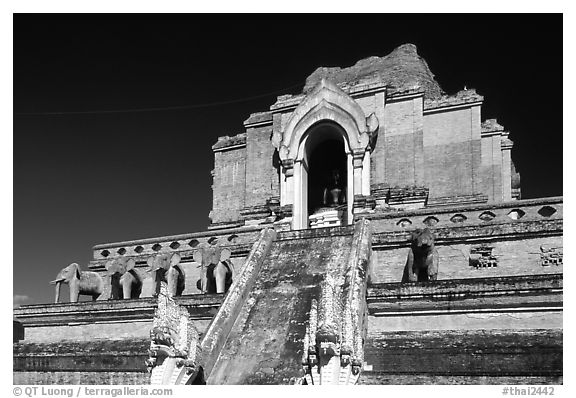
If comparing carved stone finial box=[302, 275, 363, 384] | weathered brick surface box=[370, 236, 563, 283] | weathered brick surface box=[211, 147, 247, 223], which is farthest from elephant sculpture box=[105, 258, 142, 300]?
carved stone finial box=[302, 275, 363, 384]

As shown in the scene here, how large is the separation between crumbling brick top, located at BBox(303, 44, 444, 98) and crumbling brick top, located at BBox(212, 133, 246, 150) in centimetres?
302

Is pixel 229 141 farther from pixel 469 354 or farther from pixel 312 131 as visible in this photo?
pixel 469 354

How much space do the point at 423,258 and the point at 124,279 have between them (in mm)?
8598

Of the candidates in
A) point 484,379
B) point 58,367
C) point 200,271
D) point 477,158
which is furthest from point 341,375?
point 477,158

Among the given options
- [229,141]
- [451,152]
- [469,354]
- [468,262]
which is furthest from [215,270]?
[229,141]

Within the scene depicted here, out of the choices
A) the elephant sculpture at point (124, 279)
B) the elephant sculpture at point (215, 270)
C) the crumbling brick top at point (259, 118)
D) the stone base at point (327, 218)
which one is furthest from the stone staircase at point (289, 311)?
the crumbling brick top at point (259, 118)

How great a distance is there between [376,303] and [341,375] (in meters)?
3.38

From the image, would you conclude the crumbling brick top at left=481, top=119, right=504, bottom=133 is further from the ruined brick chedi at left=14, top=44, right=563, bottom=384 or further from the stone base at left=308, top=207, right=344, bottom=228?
the stone base at left=308, top=207, right=344, bottom=228

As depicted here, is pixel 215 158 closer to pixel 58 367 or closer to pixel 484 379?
pixel 58 367

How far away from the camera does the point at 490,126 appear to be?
78.0 feet

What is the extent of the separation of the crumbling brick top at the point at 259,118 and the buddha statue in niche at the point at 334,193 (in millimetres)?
3129

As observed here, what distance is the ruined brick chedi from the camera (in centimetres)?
1219

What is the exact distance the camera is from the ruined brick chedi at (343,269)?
12.2m

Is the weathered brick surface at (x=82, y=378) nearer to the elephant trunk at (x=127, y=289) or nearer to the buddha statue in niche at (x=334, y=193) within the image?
the elephant trunk at (x=127, y=289)
